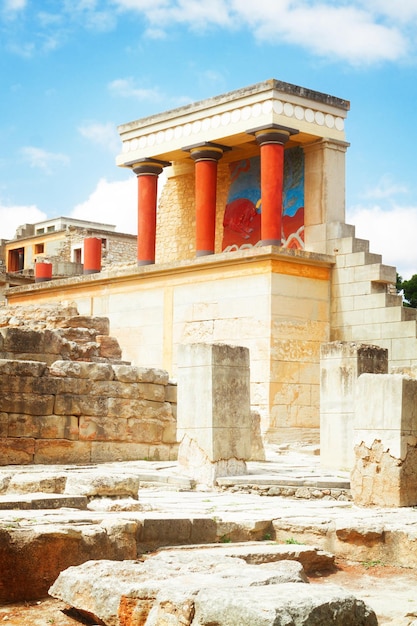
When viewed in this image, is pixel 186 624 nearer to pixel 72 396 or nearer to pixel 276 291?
pixel 72 396

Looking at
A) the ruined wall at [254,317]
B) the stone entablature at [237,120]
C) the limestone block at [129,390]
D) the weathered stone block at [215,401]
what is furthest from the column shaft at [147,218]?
the weathered stone block at [215,401]

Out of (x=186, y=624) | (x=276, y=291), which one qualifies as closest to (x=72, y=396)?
(x=276, y=291)

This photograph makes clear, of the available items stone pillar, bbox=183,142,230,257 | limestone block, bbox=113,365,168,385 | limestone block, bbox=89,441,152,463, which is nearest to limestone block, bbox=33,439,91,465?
limestone block, bbox=89,441,152,463

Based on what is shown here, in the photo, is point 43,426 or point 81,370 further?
point 81,370

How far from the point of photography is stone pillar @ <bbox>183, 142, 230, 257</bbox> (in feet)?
71.5

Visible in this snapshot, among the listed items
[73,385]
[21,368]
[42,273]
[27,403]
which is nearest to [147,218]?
[42,273]

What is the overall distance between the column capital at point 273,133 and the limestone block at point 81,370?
7.94m

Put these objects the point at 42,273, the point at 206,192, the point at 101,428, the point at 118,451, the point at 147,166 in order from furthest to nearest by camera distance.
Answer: the point at 42,273 → the point at 147,166 → the point at 206,192 → the point at 118,451 → the point at 101,428

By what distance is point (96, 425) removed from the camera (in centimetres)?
1432

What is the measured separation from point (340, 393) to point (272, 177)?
823 cm

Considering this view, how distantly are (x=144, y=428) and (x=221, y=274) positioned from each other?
5.79 m

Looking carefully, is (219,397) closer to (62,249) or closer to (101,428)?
(101,428)

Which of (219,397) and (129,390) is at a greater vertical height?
(129,390)

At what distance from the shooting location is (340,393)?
1341 centimetres
